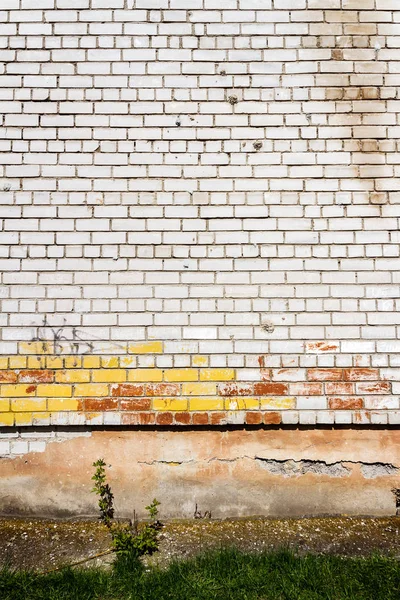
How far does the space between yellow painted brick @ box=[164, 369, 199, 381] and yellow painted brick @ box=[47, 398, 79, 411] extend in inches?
26.9

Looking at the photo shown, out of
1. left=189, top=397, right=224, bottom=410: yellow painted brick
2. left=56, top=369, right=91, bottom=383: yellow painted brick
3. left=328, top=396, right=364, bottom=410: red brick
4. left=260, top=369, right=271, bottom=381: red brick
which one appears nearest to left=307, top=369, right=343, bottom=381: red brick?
left=328, top=396, right=364, bottom=410: red brick

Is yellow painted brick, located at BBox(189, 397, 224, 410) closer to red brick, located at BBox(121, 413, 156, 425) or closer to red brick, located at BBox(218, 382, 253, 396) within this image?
red brick, located at BBox(218, 382, 253, 396)

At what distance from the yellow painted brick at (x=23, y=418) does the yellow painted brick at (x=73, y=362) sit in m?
0.44

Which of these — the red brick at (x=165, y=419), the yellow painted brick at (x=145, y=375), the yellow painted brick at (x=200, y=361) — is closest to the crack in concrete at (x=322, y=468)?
the red brick at (x=165, y=419)

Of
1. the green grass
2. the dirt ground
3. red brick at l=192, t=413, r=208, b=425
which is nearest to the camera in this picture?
the green grass

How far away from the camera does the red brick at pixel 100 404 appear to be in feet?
10.6

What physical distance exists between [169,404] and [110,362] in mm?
526

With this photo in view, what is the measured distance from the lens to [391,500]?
3262 mm

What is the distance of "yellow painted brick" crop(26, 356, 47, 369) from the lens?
3.28m

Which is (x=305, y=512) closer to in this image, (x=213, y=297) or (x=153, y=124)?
(x=213, y=297)

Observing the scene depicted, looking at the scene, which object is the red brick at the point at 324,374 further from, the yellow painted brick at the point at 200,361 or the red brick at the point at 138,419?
the red brick at the point at 138,419

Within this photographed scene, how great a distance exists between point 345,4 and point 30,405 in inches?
149

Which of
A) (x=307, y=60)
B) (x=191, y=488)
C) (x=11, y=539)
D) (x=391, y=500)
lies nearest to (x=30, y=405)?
(x=11, y=539)

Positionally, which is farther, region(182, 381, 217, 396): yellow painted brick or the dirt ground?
region(182, 381, 217, 396): yellow painted brick
